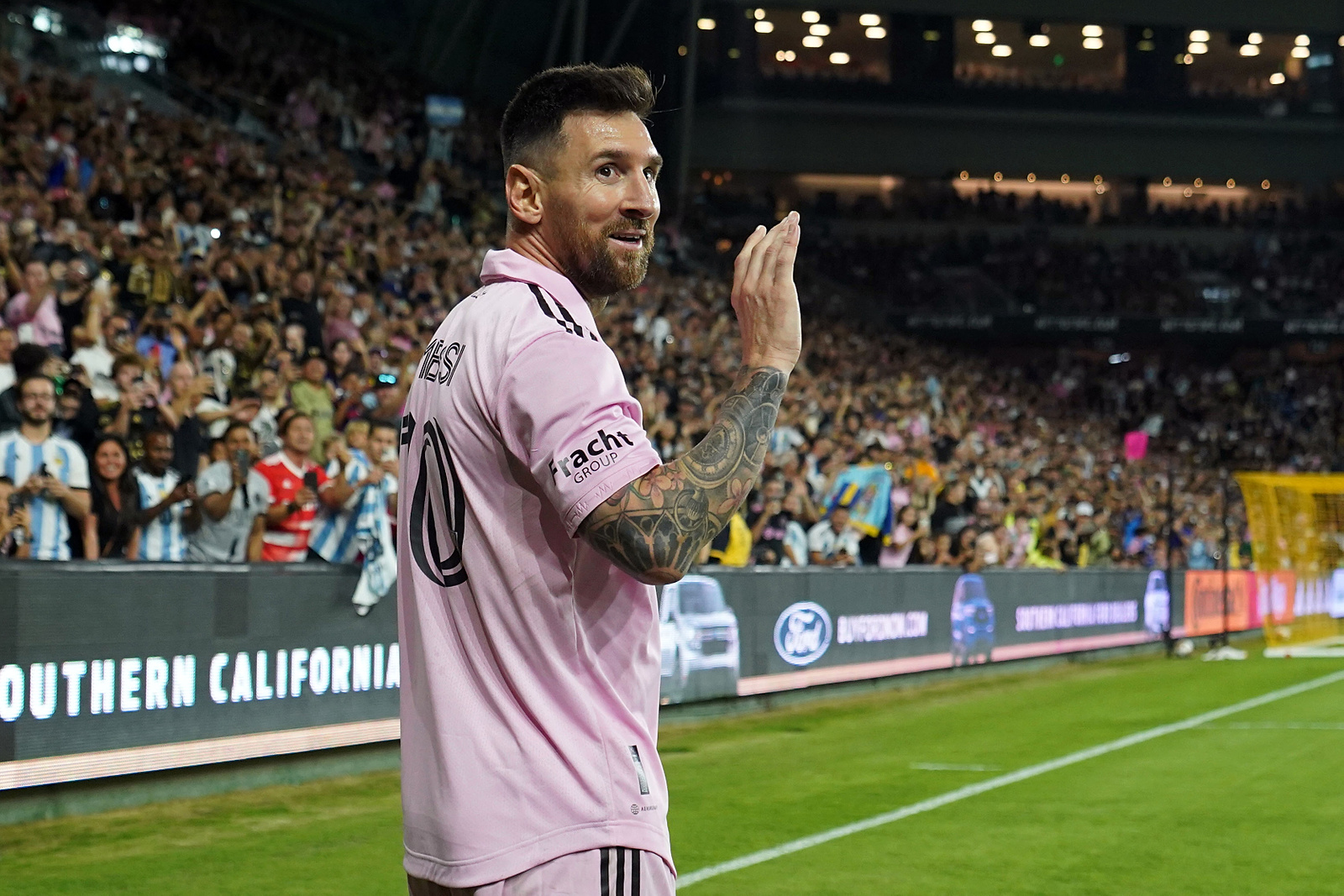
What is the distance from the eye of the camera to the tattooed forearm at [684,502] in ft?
7.16

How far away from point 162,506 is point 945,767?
5.53 meters

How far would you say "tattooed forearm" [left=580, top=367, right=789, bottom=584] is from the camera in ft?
7.16

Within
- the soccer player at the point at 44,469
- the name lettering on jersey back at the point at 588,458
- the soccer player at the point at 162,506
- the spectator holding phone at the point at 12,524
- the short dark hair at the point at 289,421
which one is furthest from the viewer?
the short dark hair at the point at 289,421

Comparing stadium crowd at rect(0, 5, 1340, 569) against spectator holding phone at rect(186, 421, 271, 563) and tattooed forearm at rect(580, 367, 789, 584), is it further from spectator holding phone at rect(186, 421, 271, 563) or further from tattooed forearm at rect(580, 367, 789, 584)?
tattooed forearm at rect(580, 367, 789, 584)

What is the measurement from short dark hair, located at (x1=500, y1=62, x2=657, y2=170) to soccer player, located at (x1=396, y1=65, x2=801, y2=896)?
0.05 feet

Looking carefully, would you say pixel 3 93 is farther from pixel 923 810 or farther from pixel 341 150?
pixel 923 810

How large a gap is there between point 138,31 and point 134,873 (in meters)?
16.3

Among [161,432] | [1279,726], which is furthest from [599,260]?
[1279,726]

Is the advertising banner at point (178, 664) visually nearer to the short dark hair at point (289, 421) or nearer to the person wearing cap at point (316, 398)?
the short dark hair at point (289, 421)

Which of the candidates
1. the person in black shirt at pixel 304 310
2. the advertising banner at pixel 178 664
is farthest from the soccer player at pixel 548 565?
the person in black shirt at pixel 304 310

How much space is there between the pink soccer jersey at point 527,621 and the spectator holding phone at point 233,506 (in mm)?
7659

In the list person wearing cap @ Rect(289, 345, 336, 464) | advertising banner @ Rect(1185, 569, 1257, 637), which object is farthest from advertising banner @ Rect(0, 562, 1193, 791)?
advertising banner @ Rect(1185, 569, 1257, 637)

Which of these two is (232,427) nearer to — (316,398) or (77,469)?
(77,469)

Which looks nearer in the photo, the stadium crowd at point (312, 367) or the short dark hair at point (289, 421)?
the stadium crowd at point (312, 367)
